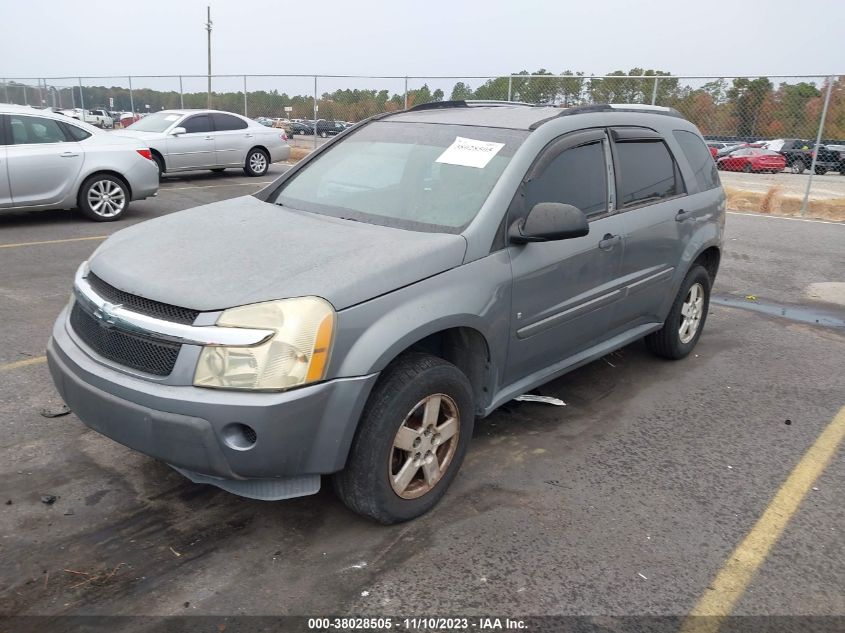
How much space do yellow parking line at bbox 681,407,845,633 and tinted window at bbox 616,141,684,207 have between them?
1783 millimetres

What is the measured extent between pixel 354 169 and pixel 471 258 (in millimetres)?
1204

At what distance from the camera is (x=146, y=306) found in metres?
2.88

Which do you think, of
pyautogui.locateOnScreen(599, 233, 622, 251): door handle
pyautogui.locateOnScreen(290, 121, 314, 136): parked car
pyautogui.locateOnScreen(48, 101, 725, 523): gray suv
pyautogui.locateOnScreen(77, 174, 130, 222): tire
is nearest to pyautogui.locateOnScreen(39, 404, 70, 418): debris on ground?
pyautogui.locateOnScreen(48, 101, 725, 523): gray suv

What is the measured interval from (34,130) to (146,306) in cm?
792

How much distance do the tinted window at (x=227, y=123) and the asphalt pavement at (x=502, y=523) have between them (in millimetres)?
11853

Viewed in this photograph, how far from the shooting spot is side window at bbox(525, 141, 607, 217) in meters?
3.78

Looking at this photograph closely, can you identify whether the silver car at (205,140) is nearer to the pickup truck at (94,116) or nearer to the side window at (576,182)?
the side window at (576,182)

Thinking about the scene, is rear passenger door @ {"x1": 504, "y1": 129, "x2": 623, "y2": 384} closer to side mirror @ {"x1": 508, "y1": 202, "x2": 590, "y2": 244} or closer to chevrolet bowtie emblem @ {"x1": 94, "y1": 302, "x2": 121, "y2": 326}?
side mirror @ {"x1": 508, "y1": 202, "x2": 590, "y2": 244}

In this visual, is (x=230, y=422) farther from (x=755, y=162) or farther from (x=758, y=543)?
(x=755, y=162)

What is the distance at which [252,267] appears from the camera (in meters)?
3.02

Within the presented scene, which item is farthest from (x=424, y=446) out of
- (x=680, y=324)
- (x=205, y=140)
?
(x=205, y=140)

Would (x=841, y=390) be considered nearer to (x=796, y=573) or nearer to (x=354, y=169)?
(x=796, y=573)

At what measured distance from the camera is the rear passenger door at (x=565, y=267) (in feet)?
11.9

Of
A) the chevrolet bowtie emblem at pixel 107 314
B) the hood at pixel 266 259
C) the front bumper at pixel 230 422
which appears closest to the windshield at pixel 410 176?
the hood at pixel 266 259
